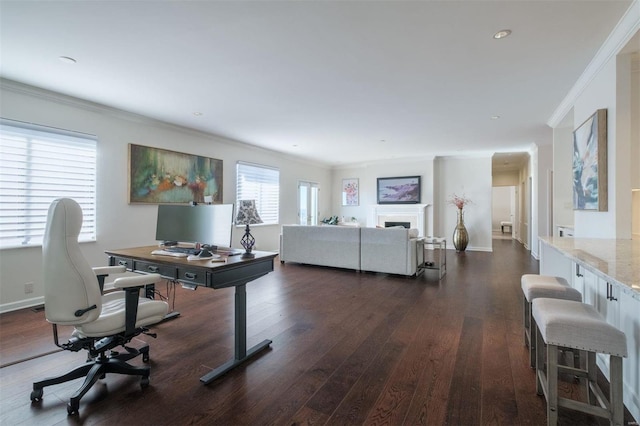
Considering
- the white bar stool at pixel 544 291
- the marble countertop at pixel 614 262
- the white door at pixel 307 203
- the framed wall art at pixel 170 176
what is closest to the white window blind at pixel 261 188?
the framed wall art at pixel 170 176

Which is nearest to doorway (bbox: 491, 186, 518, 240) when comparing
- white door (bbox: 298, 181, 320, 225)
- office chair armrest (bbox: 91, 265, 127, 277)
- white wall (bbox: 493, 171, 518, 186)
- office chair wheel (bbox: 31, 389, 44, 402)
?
white wall (bbox: 493, 171, 518, 186)

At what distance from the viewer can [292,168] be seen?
7.94 metres

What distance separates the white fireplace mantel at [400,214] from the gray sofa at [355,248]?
3100 millimetres

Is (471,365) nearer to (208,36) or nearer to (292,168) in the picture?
(208,36)

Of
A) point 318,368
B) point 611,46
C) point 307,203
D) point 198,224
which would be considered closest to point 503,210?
point 307,203

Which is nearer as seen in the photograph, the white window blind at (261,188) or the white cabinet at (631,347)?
the white cabinet at (631,347)

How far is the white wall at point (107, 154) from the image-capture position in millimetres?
3283

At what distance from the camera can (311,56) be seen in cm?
269

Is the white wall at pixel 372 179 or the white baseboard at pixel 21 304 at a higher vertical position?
the white wall at pixel 372 179

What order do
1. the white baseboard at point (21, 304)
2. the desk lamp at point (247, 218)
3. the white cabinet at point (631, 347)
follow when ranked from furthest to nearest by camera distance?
the white baseboard at point (21, 304) → the desk lamp at point (247, 218) → the white cabinet at point (631, 347)

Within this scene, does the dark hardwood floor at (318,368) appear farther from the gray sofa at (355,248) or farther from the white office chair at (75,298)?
the gray sofa at (355,248)

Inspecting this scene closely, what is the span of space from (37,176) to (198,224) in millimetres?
2440

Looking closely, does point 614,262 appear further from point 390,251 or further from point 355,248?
point 355,248

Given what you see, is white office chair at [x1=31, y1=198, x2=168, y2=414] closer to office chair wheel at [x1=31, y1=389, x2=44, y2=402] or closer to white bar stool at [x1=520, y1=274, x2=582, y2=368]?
office chair wheel at [x1=31, y1=389, x2=44, y2=402]
